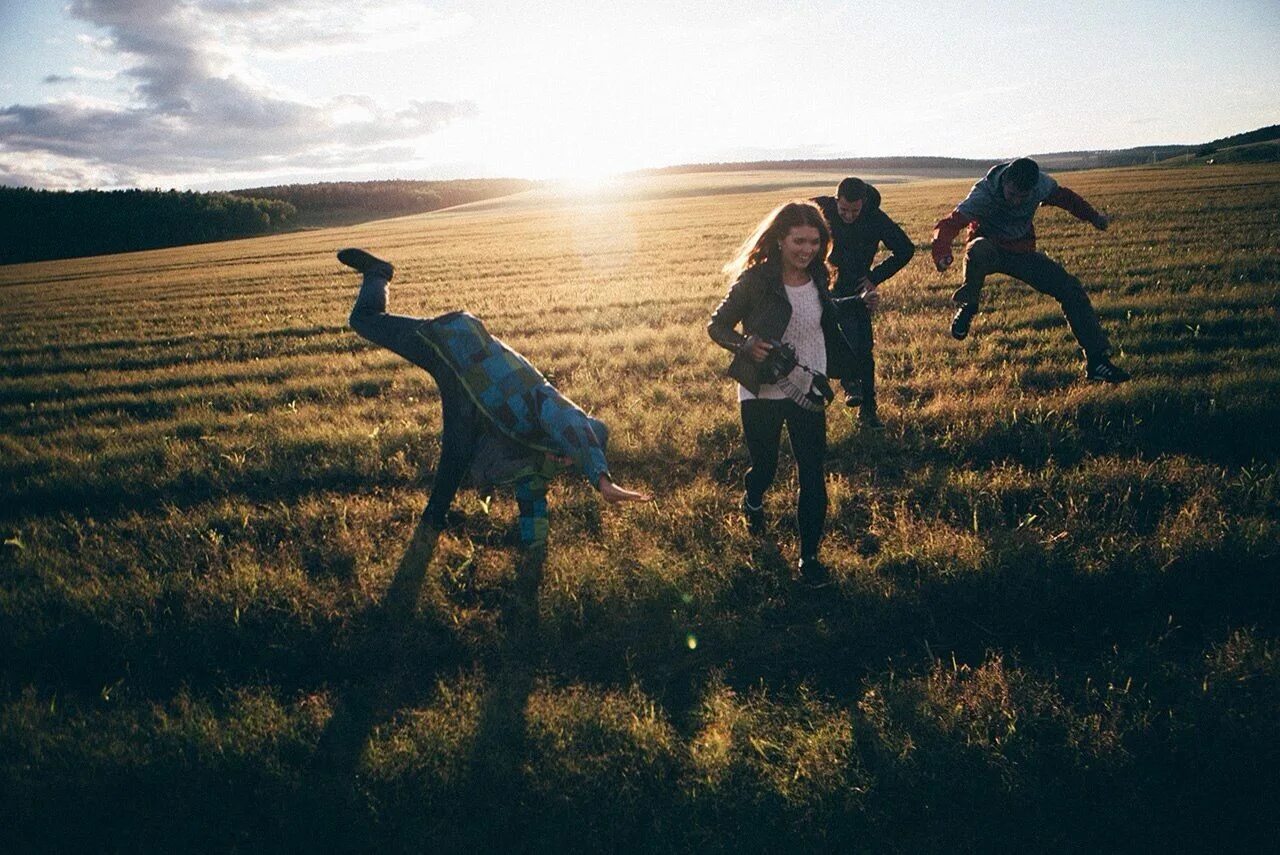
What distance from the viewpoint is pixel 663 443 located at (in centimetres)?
612

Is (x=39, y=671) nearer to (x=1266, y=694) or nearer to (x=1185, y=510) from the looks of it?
(x=1266, y=694)

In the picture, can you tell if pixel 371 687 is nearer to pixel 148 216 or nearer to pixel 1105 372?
pixel 1105 372

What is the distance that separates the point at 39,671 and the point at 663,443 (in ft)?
14.8

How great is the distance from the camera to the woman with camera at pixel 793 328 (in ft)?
12.8

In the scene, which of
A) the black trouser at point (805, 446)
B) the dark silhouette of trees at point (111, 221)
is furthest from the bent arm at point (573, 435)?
the dark silhouette of trees at point (111, 221)

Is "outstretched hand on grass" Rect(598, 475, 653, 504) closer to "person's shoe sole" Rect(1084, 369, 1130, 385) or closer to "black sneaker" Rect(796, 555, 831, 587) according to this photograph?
"black sneaker" Rect(796, 555, 831, 587)

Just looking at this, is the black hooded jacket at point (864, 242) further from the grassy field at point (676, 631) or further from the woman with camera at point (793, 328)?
the woman with camera at point (793, 328)

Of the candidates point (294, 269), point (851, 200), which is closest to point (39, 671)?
point (851, 200)

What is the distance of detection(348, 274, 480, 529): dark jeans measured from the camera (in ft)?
14.0

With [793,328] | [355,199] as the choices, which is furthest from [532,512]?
[355,199]

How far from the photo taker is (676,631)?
3.72 m

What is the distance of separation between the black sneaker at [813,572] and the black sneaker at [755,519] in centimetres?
59

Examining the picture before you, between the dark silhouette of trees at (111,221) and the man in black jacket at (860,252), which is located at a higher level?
the dark silhouette of trees at (111,221)

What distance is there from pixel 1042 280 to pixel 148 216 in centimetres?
8559
